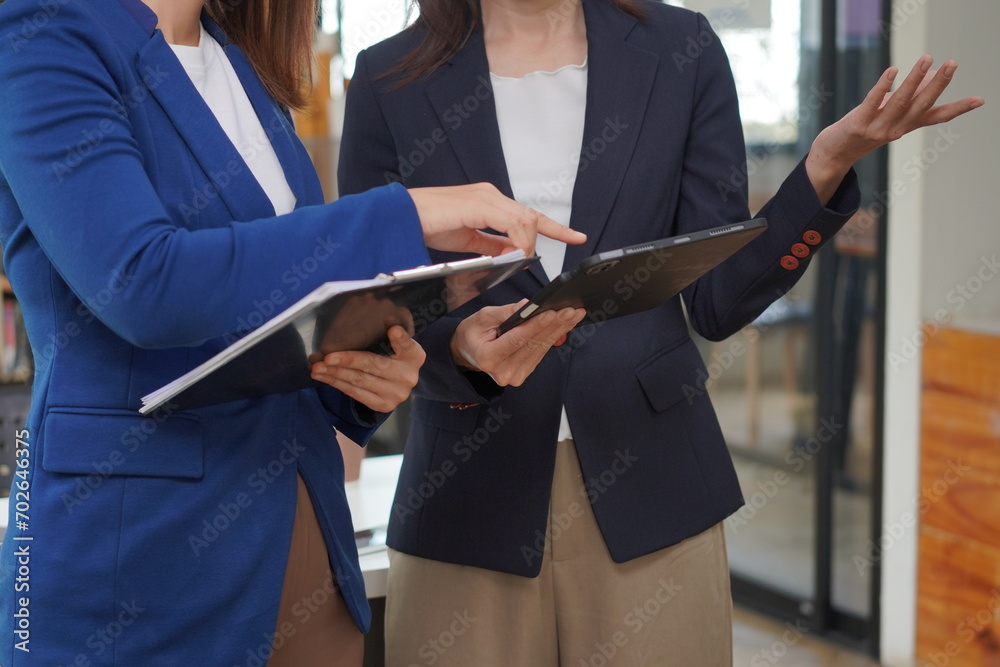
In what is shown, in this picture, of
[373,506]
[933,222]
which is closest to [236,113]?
[373,506]

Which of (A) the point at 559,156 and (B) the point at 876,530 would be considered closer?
(A) the point at 559,156

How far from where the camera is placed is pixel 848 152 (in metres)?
1.22

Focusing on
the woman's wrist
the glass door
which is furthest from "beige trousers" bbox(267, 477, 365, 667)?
the glass door

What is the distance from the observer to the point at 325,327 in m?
0.88

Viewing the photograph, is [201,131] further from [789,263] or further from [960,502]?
[960,502]

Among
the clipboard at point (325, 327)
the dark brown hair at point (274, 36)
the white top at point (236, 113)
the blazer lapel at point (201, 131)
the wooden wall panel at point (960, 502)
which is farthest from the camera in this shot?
the wooden wall panel at point (960, 502)

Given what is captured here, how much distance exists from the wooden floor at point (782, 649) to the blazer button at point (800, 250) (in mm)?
2166

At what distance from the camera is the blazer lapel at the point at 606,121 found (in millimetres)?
1269

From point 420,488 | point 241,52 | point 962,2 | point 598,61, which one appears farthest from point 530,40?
point 962,2

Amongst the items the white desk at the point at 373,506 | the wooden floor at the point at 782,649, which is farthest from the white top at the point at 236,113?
the wooden floor at the point at 782,649

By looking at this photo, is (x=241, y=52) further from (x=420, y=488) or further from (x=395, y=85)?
(x=420, y=488)

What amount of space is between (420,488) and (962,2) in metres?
2.13

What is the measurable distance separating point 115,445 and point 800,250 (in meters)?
0.82

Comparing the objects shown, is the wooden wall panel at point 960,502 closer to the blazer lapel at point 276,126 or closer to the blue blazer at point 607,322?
the blue blazer at point 607,322
